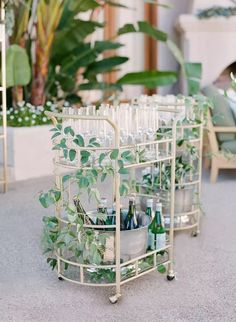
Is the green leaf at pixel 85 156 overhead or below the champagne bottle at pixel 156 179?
overhead

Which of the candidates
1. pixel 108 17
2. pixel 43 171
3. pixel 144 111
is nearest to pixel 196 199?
pixel 144 111

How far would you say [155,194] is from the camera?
334 cm

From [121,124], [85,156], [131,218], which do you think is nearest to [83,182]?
[85,156]

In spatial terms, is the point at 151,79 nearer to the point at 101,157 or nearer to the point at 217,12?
the point at 217,12

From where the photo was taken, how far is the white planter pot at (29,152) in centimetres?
493

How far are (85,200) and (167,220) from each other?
816 millimetres

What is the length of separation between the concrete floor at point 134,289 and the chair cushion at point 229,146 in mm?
1468

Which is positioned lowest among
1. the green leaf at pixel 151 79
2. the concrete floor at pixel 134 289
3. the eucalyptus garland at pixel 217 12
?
the concrete floor at pixel 134 289

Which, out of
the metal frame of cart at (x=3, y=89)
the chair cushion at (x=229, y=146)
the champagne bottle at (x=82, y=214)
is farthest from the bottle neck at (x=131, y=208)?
the chair cushion at (x=229, y=146)

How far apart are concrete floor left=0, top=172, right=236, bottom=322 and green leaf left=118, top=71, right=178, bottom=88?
2.33 meters

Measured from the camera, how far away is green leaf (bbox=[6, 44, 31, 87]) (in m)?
4.88

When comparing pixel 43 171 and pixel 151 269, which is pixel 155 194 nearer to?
pixel 151 269

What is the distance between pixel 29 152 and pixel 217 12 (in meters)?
3.10

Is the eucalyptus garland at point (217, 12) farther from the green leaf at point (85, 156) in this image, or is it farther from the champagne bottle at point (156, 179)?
the green leaf at point (85, 156)
